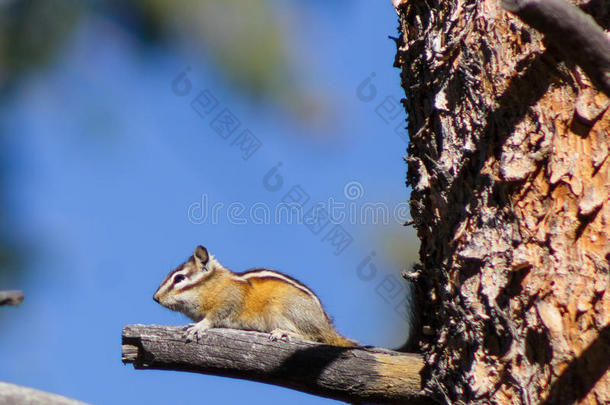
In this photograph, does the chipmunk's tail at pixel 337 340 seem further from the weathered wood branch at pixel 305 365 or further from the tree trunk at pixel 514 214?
the tree trunk at pixel 514 214

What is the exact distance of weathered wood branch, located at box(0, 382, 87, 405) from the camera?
128 cm

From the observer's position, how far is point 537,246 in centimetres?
206

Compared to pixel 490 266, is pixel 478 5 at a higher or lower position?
higher

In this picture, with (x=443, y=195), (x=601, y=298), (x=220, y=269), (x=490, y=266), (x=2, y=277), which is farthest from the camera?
(x=220, y=269)

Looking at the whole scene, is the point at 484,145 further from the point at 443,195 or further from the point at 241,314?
the point at 241,314

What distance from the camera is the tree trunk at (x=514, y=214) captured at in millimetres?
1992

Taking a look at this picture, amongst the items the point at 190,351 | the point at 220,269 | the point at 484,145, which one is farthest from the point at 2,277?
the point at 484,145

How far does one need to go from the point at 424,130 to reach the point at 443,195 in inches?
9.1

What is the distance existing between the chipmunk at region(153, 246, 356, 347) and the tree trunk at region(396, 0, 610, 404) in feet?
5.45

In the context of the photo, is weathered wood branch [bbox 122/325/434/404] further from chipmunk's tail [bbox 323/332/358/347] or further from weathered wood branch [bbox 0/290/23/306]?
chipmunk's tail [bbox 323/332/358/347]

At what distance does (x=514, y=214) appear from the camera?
2.11m

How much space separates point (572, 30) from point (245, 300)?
2927 millimetres

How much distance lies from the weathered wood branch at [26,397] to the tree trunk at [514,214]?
1210 millimetres

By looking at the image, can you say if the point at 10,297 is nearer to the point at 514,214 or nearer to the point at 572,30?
the point at 572,30
